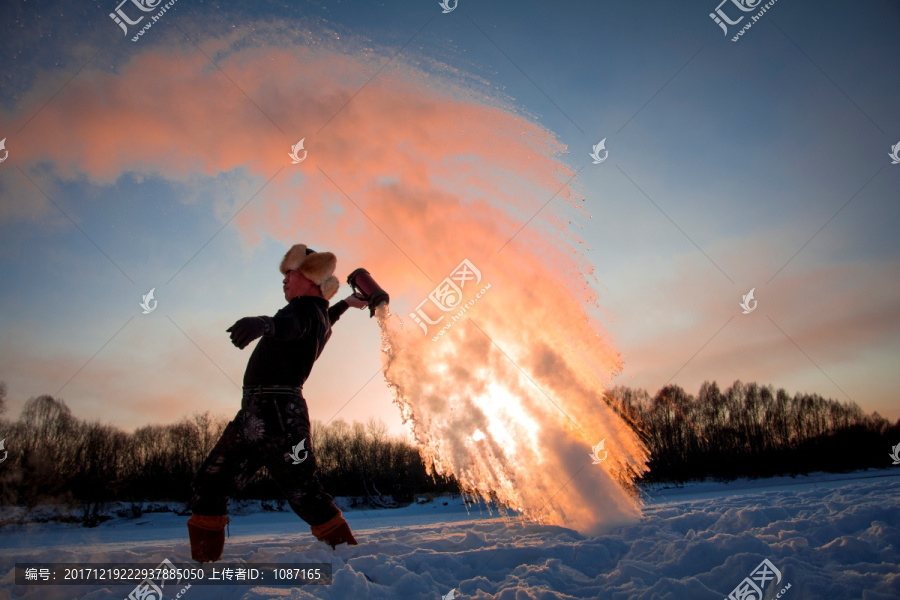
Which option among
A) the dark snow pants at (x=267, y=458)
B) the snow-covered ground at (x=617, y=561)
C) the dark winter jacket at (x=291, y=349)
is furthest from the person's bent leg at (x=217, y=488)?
the dark winter jacket at (x=291, y=349)

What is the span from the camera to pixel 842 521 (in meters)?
3.93

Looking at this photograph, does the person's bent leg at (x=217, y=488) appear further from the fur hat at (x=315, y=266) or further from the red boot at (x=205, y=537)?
the fur hat at (x=315, y=266)

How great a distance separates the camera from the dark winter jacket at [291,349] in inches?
152

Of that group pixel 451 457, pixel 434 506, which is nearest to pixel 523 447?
pixel 451 457

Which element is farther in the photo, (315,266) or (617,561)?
(315,266)

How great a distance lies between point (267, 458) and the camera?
12.4ft

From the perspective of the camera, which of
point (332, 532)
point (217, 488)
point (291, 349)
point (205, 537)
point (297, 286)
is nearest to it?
point (205, 537)

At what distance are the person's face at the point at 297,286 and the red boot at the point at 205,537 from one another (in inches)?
78.5

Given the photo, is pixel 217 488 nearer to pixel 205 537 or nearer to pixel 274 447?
pixel 205 537

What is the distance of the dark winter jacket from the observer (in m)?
3.86

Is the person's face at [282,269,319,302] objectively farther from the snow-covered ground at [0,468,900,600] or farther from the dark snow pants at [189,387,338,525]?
the snow-covered ground at [0,468,900,600]

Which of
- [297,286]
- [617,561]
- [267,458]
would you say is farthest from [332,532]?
[617,561]

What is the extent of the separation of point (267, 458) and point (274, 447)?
0.38 feet

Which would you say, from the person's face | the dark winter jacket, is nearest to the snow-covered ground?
the dark winter jacket
